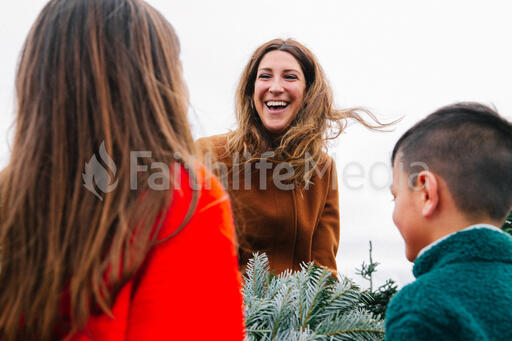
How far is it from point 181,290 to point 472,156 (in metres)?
1.03

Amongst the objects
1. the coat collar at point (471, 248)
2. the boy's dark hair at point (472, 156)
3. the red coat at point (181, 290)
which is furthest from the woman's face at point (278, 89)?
the red coat at point (181, 290)

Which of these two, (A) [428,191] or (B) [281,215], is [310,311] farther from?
(B) [281,215]

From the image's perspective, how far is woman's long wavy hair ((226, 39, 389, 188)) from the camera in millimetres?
3752

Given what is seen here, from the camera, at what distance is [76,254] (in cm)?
109

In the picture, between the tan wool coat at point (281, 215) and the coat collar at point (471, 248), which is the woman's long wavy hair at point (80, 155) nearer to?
the coat collar at point (471, 248)

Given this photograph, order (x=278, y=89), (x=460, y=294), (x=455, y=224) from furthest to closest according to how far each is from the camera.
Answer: (x=278, y=89), (x=455, y=224), (x=460, y=294)

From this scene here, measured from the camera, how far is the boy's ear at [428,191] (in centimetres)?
156

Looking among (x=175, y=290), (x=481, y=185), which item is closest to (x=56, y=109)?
(x=175, y=290)

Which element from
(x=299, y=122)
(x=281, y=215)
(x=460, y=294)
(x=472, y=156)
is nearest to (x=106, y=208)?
(x=460, y=294)

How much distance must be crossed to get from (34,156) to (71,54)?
0.26m

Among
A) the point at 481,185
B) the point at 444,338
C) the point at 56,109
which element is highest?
the point at 56,109

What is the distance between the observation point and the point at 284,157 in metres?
3.77

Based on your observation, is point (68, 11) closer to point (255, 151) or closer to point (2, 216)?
point (2, 216)

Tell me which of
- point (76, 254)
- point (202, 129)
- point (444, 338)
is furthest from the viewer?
point (202, 129)
